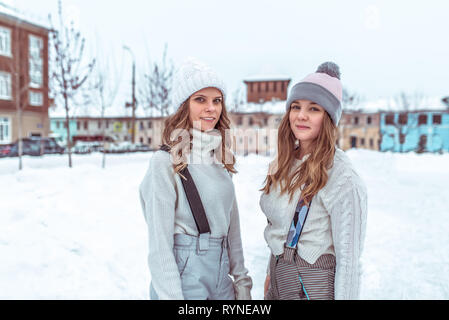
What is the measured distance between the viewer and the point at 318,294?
1925 mm

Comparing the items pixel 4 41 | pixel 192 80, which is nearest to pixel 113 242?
pixel 192 80

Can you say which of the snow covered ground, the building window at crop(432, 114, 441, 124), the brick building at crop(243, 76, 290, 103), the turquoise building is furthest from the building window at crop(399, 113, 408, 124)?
the snow covered ground

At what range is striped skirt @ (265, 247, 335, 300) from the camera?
6.30 feet

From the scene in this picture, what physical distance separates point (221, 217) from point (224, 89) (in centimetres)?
87

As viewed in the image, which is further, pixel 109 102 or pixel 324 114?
pixel 109 102

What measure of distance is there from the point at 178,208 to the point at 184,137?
0.46 metres

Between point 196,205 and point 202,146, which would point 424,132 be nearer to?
point 202,146

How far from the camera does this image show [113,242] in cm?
506

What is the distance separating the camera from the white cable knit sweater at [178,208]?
1.82m

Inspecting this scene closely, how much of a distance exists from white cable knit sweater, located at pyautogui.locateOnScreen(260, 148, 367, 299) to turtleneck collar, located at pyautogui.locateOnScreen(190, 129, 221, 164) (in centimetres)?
60

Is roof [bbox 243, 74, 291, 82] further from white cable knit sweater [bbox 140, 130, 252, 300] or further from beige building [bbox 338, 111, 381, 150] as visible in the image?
white cable knit sweater [bbox 140, 130, 252, 300]

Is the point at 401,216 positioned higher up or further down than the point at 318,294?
further down
